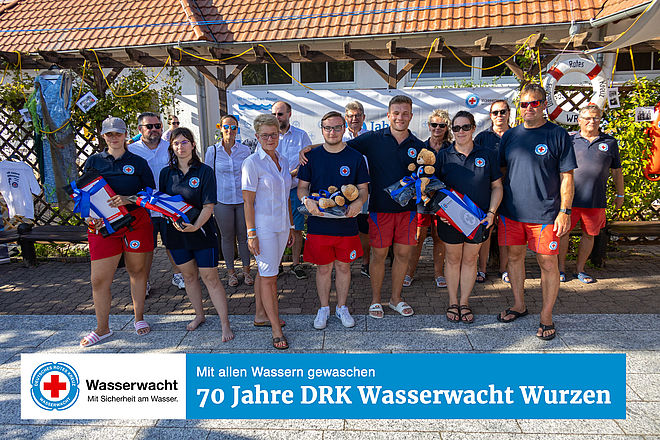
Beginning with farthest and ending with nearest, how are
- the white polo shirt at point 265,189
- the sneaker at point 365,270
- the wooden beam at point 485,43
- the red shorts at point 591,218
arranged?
1. the wooden beam at point 485,43
2. the sneaker at point 365,270
3. the red shorts at point 591,218
4. the white polo shirt at point 265,189

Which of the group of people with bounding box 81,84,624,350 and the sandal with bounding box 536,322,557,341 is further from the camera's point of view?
the sandal with bounding box 536,322,557,341

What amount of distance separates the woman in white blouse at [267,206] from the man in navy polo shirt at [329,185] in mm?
223

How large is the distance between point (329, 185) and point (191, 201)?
3.66 ft

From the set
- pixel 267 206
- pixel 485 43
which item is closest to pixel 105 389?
pixel 267 206

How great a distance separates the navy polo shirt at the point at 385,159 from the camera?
146 inches

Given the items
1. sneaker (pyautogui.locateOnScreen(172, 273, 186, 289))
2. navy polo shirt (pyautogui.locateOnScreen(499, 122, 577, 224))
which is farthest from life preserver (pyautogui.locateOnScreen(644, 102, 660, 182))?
sneaker (pyautogui.locateOnScreen(172, 273, 186, 289))

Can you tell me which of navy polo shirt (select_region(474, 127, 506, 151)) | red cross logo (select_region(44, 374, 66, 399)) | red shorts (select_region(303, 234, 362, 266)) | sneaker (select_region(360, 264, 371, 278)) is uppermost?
navy polo shirt (select_region(474, 127, 506, 151))

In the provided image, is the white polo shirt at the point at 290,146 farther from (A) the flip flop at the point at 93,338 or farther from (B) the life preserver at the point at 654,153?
(B) the life preserver at the point at 654,153

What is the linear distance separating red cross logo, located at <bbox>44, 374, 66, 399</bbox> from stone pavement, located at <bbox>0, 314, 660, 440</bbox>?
0.57 feet

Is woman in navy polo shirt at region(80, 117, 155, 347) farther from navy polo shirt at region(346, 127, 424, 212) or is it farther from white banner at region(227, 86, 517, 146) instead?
white banner at region(227, 86, 517, 146)

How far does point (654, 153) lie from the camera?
544cm

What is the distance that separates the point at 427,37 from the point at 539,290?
4.73m

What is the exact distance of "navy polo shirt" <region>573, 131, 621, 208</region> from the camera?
185 inches

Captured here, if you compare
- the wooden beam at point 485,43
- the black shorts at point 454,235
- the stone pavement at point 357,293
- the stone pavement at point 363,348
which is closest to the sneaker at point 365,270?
the stone pavement at point 357,293
